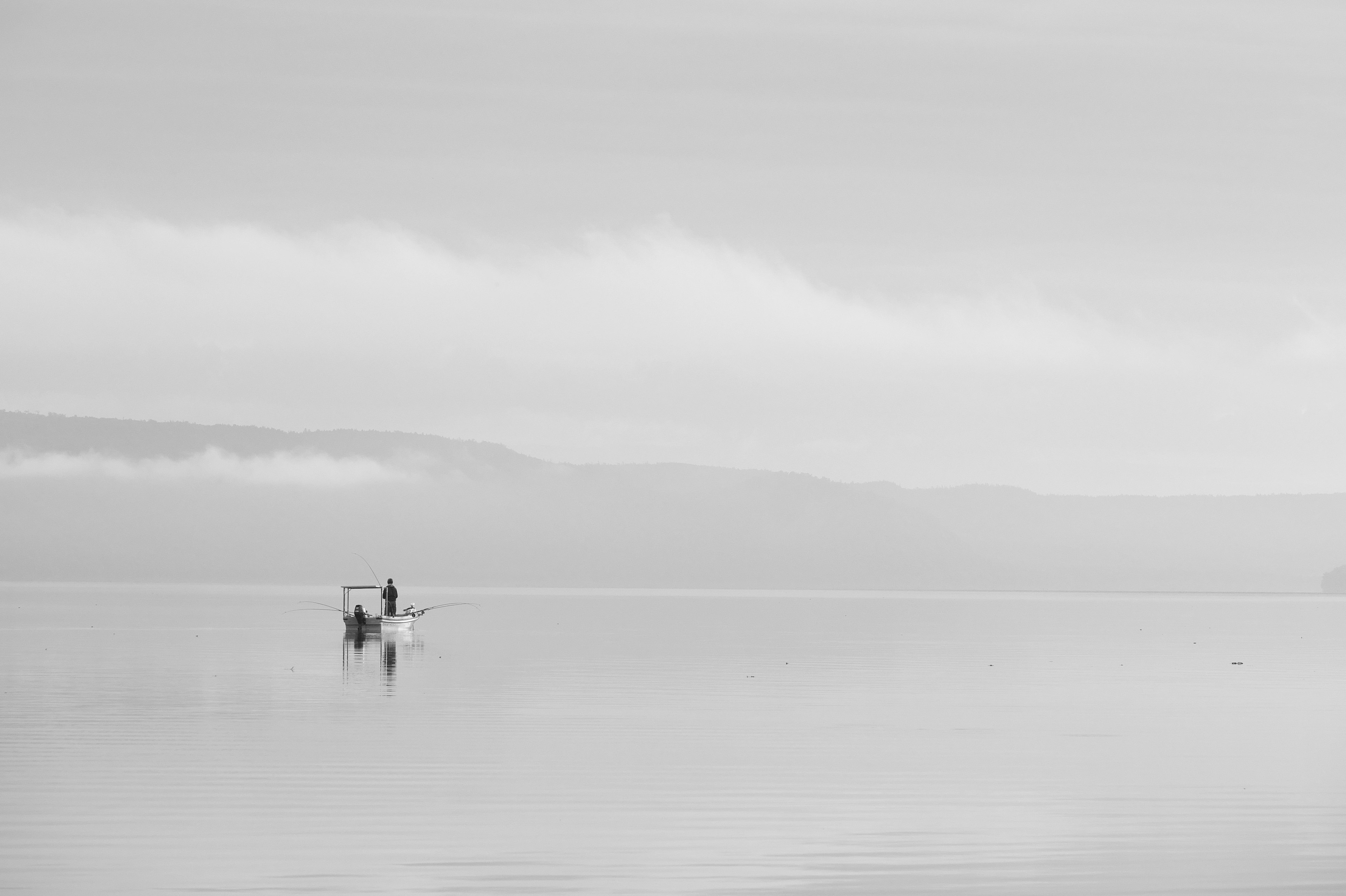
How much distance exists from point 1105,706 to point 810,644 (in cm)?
4868

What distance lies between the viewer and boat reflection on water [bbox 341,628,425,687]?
218 feet

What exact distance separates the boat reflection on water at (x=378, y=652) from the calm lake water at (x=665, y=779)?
742 mm

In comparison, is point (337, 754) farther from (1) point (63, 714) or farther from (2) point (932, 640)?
(2) point (932, 640)

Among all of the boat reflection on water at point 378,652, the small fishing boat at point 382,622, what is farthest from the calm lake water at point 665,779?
the small fishing boat at point 382,622

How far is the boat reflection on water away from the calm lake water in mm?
742

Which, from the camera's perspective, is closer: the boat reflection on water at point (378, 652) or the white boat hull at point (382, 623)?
the boat reflection on water at point (378, 652)

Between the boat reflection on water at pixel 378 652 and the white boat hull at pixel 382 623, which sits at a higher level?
the white boat hull at pixel 382 623

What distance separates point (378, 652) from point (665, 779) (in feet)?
174

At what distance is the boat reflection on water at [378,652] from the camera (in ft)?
218

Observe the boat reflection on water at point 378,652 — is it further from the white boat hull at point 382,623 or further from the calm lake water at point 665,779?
the calm lake water at point 665,779

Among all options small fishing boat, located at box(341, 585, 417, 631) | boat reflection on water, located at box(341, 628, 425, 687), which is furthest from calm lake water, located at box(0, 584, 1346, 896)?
small fishing boat, located at box(341, 585, 417, 631)

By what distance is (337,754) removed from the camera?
37.0 metres

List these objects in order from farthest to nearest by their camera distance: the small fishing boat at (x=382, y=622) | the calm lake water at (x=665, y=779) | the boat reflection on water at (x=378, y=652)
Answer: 1. the small fishing boat at (x=382, y=622)
2. the boat reflection on water at (x=378, y=652)
3. the calm lake water at (x=665, y=779)

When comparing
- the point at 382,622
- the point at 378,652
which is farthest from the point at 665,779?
the point at 382,622
